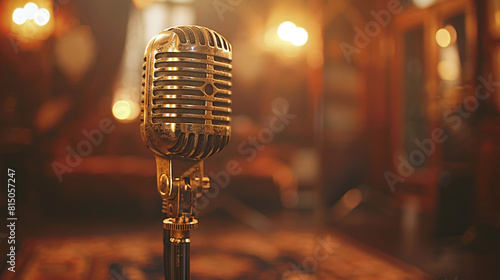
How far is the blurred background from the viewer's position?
8.24 feet

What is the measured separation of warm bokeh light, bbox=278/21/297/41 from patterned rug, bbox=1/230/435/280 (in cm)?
342

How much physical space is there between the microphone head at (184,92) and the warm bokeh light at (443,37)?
12.5 feet

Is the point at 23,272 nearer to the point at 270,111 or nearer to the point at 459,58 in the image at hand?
the point at 459,58

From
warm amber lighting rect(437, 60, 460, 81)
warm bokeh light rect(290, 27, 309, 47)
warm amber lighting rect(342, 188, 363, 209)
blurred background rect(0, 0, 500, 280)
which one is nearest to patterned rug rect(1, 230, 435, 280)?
blurred background rect(0, 0, 500, 280)

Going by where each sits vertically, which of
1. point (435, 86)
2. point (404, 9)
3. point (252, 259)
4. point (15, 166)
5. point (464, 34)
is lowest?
point (252, 259)

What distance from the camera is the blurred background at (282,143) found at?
251cm

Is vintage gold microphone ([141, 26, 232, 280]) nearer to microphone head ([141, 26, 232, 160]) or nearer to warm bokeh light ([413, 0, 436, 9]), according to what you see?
microphone head ([141, 26, 232, 160])

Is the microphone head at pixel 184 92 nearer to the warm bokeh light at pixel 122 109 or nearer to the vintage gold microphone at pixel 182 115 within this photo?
the vintage gold microphone at pixel 182 115

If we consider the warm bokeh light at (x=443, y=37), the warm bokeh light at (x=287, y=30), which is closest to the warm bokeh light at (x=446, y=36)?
the warm bokeh light at (x=443, y=37)

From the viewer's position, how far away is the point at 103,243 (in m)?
2.82

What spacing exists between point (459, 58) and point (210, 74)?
343 cm

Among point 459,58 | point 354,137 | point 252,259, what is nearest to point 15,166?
point 252,259

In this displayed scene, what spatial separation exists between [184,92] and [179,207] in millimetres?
262

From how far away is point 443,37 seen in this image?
4176 millimetres
